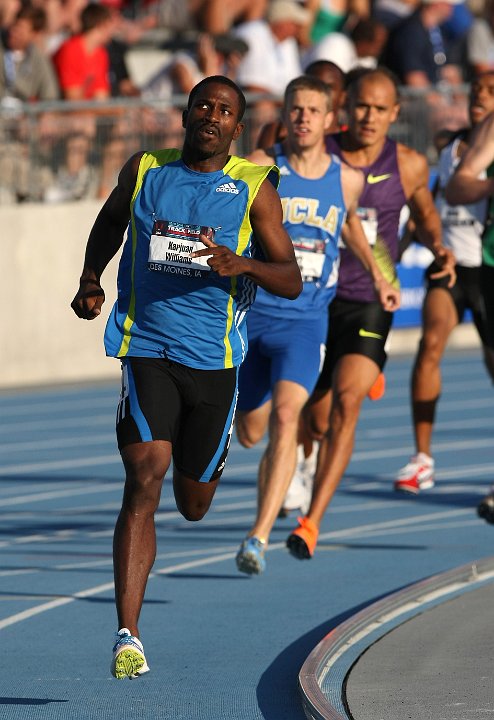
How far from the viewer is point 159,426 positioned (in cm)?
613

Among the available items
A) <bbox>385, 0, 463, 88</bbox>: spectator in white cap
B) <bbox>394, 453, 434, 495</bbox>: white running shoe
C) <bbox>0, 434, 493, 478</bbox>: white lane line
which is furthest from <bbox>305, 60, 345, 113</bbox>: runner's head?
<bbox>385, 0, 463, 88</bbox>: spectator in white cap

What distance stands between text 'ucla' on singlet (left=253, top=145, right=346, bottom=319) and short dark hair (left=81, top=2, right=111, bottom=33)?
29.8ft

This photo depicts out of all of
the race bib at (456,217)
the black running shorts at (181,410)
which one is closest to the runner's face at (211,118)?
the black running shorts at (181,410)

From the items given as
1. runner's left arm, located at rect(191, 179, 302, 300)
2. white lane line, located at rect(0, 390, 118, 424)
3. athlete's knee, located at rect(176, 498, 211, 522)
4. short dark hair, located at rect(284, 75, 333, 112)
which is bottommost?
white lane line, located at rect(0, 390, 118, 424)

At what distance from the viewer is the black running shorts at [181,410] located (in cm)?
614

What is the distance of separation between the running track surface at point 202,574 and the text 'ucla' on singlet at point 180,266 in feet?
4.08

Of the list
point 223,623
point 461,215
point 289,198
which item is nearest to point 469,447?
point 461,215

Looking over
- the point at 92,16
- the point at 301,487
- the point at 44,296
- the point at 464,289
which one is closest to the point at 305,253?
the point at 301,487

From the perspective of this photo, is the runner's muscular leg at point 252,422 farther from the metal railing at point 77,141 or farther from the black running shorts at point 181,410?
the metal railing at point 77,141

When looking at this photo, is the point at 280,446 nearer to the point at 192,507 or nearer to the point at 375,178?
the point at 192,507

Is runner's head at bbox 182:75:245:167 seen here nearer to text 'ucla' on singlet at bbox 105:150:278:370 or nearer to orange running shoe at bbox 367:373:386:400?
text 'ucla' on singlet at bbox 105:150:278:370

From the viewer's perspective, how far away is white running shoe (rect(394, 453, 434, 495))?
10.6 meters

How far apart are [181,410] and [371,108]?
136 inches

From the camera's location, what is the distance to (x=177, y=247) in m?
6.07
